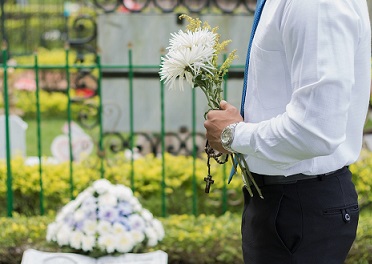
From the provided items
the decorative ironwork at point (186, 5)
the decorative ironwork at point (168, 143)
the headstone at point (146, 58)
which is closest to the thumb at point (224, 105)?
the decorative ironwork at point (168, 143)

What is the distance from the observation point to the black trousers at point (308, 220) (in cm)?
198

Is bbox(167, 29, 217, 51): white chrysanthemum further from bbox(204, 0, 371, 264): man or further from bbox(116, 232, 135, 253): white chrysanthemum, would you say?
bbox(116, 232, 135, 253): white chrysanthemum

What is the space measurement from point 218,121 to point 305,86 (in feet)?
0.95

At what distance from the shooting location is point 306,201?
77.9 inches

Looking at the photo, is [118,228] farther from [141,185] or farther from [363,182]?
[363,182]

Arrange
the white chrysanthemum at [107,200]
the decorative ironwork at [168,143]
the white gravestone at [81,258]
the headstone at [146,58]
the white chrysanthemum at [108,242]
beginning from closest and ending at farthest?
1. the white gravestone at [81,258]
2. the white chrysanthemum at [108,242]
3. the white chrysanthemum at [107,200]
4. the decorative ironwork at [168,143]
5. the headstone at [146,58]

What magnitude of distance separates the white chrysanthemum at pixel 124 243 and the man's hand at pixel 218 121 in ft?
5.18

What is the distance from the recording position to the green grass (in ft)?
25.2

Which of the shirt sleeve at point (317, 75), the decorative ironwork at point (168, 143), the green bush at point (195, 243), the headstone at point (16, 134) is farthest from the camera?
the decorative ironwork at point (168, 143)

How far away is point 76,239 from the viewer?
3506 millimetres

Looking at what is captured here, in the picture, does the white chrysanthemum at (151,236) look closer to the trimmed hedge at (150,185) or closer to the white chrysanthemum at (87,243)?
the white chrysanthemum at (87,243)

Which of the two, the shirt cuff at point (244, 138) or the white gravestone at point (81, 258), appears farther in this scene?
the white gravestone at point (81, 258)

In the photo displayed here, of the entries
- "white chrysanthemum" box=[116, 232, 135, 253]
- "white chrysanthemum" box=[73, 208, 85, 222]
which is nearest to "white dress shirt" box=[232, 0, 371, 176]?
"white chrysanthemum" box=[116, 232, 135, 253]

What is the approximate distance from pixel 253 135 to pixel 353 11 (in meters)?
0.35
